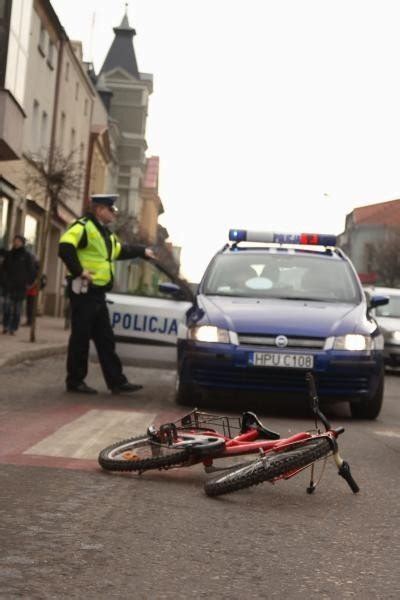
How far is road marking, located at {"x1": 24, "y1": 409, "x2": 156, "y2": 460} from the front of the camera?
699 cm

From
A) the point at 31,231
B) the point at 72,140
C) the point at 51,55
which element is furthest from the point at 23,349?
the point at 72,140

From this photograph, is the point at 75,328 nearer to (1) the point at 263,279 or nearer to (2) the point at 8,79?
(1) the point at 263,279

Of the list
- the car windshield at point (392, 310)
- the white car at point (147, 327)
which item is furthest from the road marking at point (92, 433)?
the car windshield at point (392, 310)

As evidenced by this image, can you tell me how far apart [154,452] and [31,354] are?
35.0ft

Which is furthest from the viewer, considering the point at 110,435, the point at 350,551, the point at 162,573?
the point at 110,435

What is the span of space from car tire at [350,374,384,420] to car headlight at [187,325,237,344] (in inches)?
51.6

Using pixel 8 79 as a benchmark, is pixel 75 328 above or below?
below

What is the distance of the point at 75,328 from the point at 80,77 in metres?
36.2

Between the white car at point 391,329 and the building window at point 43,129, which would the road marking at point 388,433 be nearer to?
the white car at point 391,329

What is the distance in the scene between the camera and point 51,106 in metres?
38.5

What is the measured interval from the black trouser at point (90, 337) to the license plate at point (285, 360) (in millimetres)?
1906

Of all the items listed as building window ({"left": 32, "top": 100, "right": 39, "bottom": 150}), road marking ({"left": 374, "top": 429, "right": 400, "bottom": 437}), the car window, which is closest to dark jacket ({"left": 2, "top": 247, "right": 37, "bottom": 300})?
the car window

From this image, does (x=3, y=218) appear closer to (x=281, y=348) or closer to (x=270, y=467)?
(x=281, y=348)

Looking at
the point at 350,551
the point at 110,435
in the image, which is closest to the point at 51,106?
the point at 110,435
